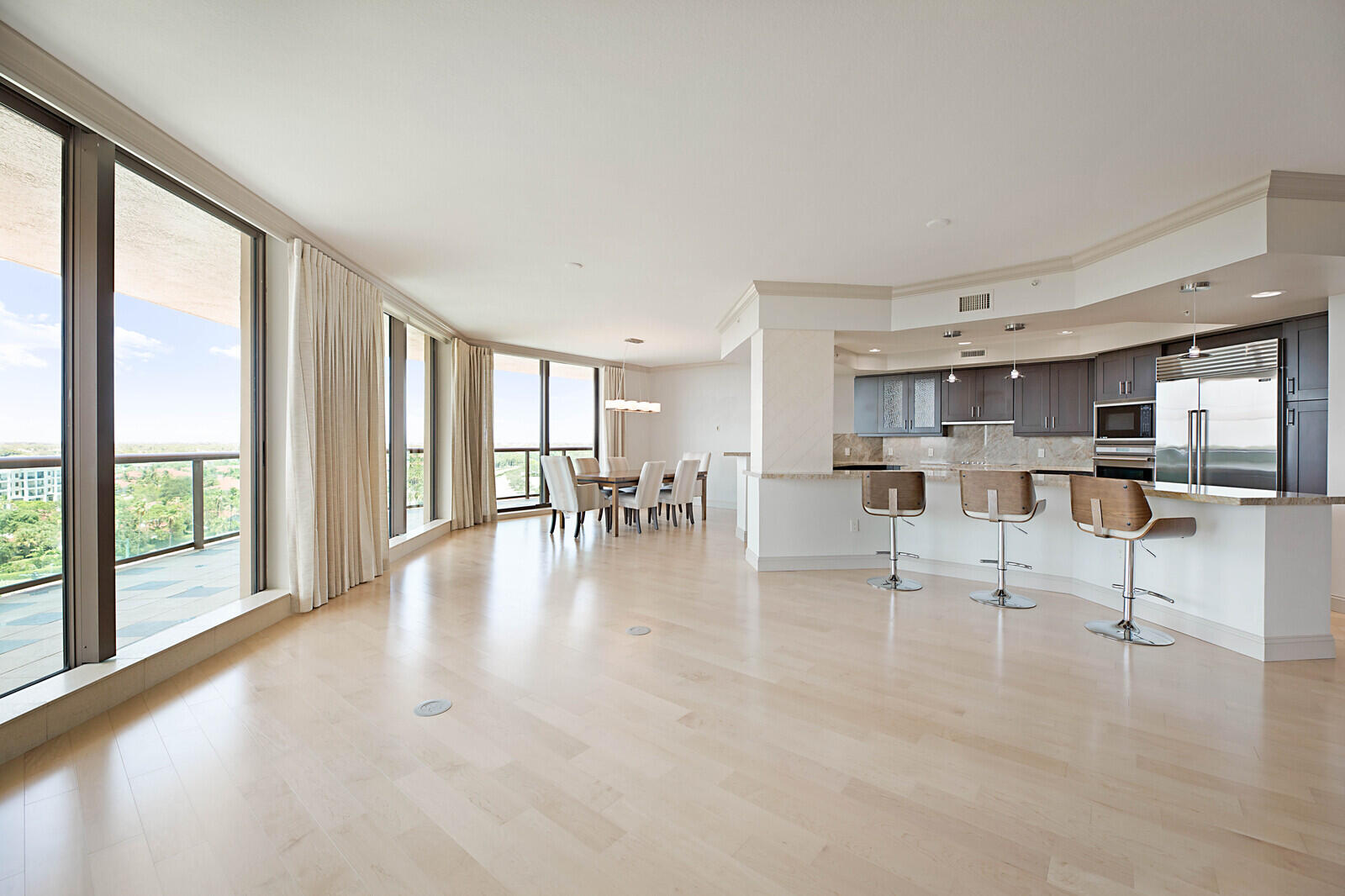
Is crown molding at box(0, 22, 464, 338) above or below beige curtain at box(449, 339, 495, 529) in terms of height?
above

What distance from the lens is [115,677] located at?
2445 mm

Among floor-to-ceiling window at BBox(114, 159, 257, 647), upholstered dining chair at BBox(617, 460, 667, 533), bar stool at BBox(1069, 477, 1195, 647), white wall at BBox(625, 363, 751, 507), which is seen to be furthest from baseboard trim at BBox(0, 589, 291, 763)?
white wall at BBox(625, 363, 751, 507)

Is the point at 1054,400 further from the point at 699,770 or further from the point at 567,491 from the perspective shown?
the point at 699,770

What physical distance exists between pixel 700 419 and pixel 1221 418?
696 centimetres

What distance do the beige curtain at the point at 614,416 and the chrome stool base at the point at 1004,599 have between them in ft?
21.8

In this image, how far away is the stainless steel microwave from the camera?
18.3ft

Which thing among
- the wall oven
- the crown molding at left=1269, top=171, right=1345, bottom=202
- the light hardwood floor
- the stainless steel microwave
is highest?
the crown molding at left=1269, top=171, right=1345, bottom=202

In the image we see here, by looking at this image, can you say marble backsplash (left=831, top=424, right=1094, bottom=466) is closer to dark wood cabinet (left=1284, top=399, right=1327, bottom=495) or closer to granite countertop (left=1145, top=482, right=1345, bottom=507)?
dark wood cabinet (left=1284, top=399, right=1327, bottom=495)

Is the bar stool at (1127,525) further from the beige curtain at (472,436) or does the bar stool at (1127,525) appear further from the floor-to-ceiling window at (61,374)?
the beige curtain at (472,436)

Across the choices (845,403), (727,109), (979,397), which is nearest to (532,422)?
(845,403)

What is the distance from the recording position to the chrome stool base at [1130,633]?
10.7ft

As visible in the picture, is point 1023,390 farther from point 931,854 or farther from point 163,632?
point 163,632

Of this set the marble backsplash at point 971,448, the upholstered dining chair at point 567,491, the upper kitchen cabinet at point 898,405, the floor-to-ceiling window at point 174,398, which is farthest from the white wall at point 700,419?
the floor-to-ceiling window at point 174,398

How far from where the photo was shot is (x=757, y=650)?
10.2ft
